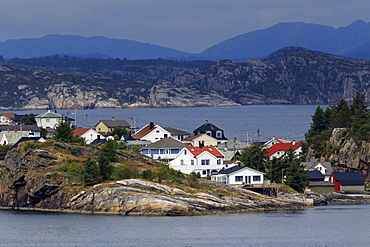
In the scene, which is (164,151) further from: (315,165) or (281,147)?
(281,147)

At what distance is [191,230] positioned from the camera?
56.8 meters

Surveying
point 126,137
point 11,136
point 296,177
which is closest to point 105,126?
point 126,137

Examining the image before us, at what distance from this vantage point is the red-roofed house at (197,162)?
84.2m

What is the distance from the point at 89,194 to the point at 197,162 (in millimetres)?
20195

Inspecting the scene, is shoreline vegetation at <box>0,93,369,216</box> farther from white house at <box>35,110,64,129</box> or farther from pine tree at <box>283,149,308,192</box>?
white house at <box>35,110,64,129</box>

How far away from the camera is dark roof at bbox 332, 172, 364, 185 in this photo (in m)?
85.5

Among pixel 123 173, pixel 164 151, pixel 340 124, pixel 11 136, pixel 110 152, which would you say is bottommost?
pixel 123 173

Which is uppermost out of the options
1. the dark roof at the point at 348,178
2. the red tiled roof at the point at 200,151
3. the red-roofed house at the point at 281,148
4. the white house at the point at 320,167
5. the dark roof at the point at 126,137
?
the dark roof at the point at 126,137

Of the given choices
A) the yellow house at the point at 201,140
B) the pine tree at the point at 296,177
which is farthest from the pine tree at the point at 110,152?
the yellow house at the point at 201,140

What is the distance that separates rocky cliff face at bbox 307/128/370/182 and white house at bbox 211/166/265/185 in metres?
18.9

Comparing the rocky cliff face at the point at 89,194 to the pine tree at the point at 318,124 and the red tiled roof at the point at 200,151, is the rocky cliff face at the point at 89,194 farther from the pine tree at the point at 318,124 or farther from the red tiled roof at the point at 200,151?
the pine tree at the point at 318,124

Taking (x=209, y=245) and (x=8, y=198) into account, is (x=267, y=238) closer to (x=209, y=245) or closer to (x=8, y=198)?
(x=209, y=245)

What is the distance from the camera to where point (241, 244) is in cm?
5209

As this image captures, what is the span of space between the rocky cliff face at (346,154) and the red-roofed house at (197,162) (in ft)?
56.9
